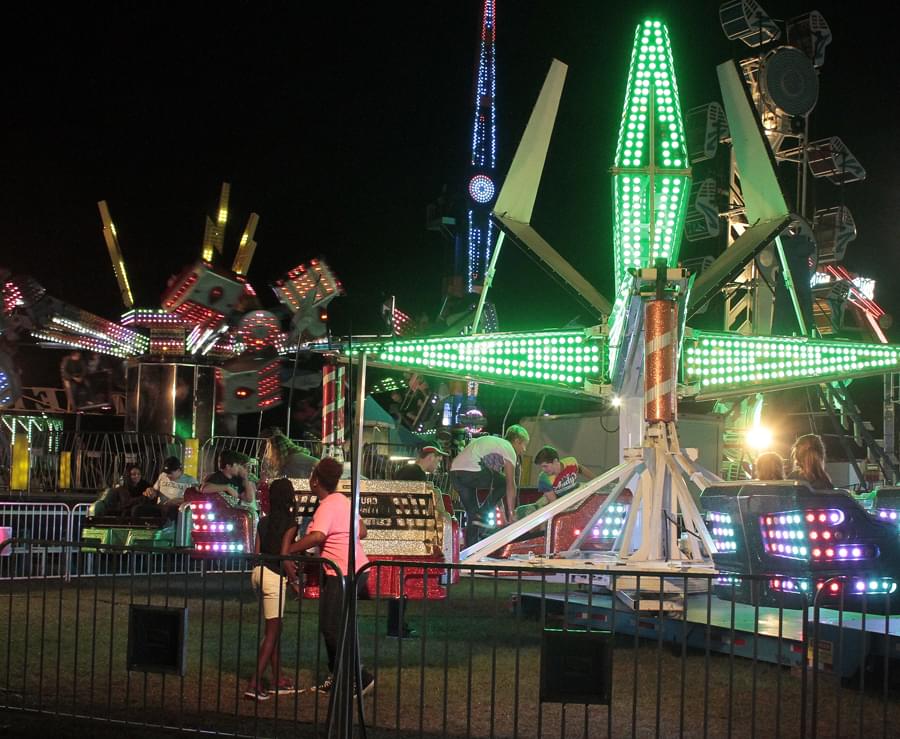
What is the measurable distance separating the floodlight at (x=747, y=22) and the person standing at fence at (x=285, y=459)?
17471 mm

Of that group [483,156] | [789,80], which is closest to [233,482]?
[789,80]

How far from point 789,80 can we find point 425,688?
2055 centimetres

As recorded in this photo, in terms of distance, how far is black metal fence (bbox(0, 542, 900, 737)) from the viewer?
19.4 ft

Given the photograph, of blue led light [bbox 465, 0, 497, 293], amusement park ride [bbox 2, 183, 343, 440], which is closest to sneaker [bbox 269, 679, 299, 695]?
amusement park ride [bbox 2, 183, 343, 440]

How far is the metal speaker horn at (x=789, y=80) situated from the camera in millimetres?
24328

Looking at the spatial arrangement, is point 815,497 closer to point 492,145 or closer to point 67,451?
point 67,451

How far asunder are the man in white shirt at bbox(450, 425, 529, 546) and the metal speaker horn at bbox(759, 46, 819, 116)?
545 inches

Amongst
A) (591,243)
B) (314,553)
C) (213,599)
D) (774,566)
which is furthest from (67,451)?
(591,243)

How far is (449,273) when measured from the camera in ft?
126

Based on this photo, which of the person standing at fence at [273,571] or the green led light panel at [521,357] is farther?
the green led light panel at [521,357]

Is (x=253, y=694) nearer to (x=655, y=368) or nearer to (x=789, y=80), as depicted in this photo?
(x=655, y=368)

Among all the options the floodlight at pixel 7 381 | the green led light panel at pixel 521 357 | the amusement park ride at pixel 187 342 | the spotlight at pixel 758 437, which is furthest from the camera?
the spotlight at pixel 758 437

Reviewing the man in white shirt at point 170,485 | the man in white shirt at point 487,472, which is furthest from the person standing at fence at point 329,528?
the man in white shirt at point 170,485

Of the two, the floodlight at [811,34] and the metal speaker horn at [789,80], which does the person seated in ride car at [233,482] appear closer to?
the metal speaker horn at [789,80]
